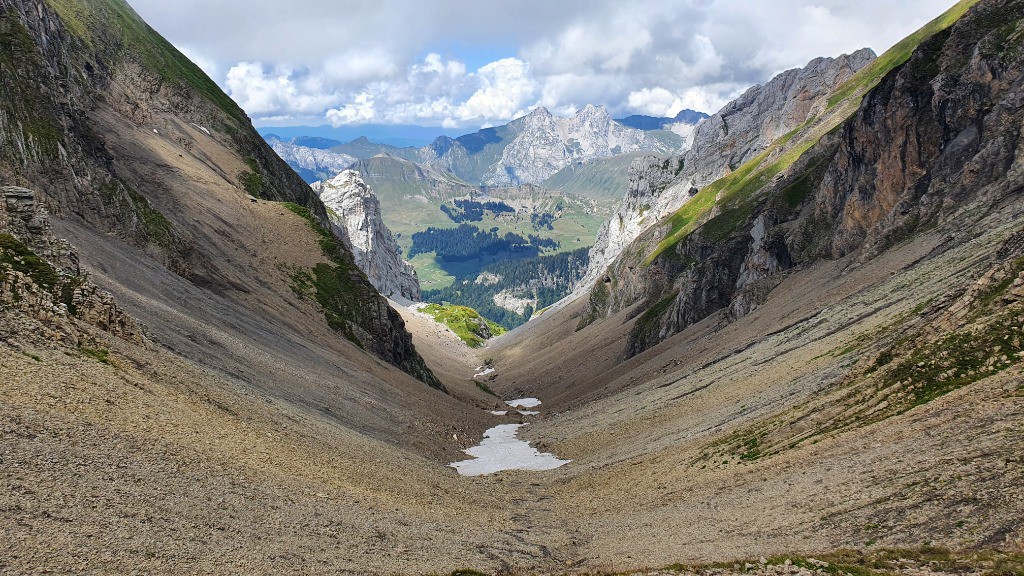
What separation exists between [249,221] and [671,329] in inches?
2576

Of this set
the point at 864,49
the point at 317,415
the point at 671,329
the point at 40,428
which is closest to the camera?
the point at 40,428

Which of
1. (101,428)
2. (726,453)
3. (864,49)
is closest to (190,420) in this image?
(101,428)

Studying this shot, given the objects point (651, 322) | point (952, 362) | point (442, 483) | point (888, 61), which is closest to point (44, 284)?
point (442, 483)

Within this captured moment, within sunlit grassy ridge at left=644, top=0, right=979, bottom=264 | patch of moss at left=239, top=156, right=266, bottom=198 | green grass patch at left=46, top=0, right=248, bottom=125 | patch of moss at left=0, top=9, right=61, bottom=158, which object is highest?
sunlit grassy ridge at left=644, top=0, right=979, bottom=264

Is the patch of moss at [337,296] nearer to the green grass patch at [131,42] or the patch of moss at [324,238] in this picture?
the patch of moss at [324,238]

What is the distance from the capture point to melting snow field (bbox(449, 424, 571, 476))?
52219 millimetres

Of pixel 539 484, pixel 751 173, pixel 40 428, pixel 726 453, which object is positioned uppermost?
pixel 751 173

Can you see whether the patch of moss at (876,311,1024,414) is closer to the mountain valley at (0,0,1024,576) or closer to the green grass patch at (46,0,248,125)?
the mountain valley at (0,0,1024,576)

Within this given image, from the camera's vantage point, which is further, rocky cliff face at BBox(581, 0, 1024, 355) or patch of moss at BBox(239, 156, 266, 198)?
patch of moss at BBox(239, 156, 266, 198)

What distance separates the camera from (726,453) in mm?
36125

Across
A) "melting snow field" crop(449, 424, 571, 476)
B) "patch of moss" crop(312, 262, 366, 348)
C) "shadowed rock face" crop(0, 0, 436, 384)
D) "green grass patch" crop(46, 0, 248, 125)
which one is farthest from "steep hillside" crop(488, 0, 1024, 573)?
"green grass patch" crop(46, 0, 248, 125)

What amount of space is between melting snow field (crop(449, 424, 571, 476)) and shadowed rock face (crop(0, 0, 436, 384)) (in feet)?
90.3

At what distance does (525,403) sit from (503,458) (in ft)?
174

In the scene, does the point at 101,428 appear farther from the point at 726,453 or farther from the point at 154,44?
the point at 154,44
